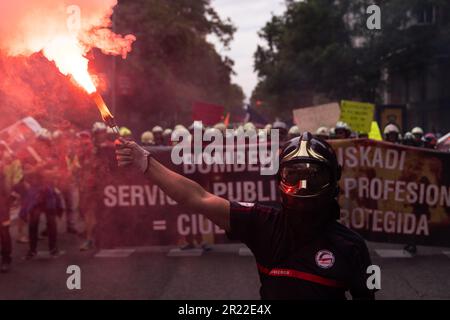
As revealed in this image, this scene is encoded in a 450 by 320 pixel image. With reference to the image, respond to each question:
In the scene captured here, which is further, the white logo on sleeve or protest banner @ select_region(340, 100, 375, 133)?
protest banner @ select_region(340, 100, 375, 133)

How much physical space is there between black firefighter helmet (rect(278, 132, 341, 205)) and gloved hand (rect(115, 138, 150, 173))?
0.66m

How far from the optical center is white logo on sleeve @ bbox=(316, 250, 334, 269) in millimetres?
2725

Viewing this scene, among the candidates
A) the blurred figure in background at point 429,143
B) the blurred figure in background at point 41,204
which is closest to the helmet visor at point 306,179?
the blurred figure in background at point 41,204

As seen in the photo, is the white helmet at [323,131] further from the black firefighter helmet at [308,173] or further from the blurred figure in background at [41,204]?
the black firefighter helmet at [308,173]

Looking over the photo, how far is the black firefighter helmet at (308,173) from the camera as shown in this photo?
8.98ft

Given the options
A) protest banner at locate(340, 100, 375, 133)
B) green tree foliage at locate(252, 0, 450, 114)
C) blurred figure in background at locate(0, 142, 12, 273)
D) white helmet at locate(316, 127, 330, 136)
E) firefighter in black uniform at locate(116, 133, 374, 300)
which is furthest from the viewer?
green tree foliage at locate(252, 0, 450, 114)

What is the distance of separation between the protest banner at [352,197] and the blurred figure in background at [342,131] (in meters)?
1.88

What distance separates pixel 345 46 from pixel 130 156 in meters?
25.2

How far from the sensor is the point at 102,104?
2.98 meters

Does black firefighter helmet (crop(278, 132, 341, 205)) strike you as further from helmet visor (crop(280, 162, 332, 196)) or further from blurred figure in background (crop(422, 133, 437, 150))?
blurred figure in background (crop(422, 133, 437, 150))

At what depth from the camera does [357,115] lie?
12164mm

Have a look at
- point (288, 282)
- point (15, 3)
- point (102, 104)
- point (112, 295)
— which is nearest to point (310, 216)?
point (288, 282)
